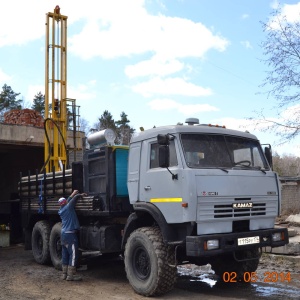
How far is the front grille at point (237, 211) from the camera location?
6.92 meters

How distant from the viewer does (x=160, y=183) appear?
7273 mm

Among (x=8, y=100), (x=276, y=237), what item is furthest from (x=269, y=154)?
(x=8, y=100)

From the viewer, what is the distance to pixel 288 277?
8.84 meters

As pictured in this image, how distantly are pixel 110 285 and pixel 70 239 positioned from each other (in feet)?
4.08

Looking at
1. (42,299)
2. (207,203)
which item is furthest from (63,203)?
(207,203)

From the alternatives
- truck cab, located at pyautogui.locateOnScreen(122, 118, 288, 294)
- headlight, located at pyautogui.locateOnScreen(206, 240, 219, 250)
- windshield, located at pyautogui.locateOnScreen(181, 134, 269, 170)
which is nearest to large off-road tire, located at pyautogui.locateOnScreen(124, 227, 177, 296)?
truck cab, located at pyautogui.locateOnScreen(122, 118, 288, 294)

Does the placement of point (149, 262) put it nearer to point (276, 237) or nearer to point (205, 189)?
point (205, 189)

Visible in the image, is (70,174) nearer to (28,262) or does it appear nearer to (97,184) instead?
(97,184)

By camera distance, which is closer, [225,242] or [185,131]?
[225,242]

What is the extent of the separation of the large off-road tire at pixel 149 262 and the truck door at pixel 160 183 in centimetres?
48

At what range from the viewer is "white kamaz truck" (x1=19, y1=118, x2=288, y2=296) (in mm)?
6840

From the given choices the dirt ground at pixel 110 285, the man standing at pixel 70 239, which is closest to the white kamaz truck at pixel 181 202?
the man standing at pixel 70 239
